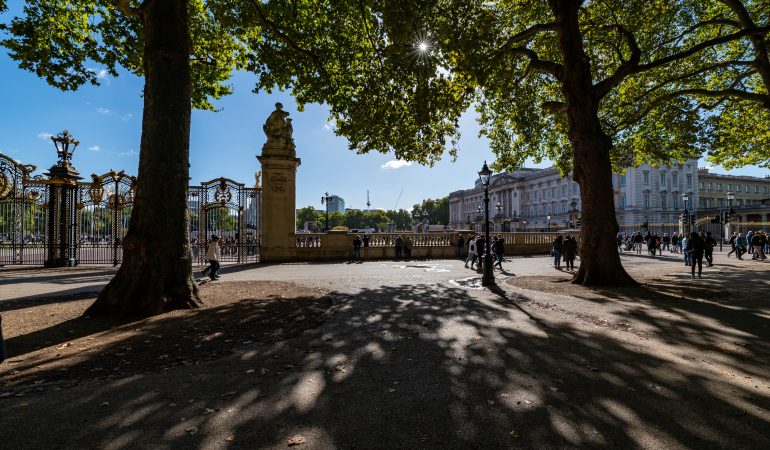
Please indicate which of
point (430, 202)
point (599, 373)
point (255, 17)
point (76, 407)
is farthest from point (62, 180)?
point (430, 202)

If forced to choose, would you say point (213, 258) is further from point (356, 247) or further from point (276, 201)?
point (356, 247)

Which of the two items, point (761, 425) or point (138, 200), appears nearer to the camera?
point (761, 425)

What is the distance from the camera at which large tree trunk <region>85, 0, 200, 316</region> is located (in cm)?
674

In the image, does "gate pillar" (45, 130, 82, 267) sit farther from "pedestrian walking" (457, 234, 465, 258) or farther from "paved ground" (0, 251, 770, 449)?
"pedestrian walking" (457, 234, 465, 258)

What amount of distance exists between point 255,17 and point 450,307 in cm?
1097

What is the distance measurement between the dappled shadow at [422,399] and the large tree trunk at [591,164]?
5.10m

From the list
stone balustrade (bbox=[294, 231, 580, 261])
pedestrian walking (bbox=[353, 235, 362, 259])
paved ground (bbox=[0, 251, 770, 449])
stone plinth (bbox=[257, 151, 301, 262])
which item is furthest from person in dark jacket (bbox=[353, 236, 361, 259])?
paved ground (bbox=[0, 251, 770, 449])

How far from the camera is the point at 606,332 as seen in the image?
586 cm

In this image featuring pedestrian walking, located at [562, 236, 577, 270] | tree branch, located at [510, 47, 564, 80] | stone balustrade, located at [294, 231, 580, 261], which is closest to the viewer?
tree branch, located at [510, 47, 564, 80]

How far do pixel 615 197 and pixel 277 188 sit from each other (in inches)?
2887

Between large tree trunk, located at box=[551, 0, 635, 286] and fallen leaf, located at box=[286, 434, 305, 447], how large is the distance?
10.4 m

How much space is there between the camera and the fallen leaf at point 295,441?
105 inches

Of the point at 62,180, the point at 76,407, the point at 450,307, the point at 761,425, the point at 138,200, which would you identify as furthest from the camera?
the point at 62,180

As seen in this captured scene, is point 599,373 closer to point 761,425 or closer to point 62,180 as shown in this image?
point 761,425
